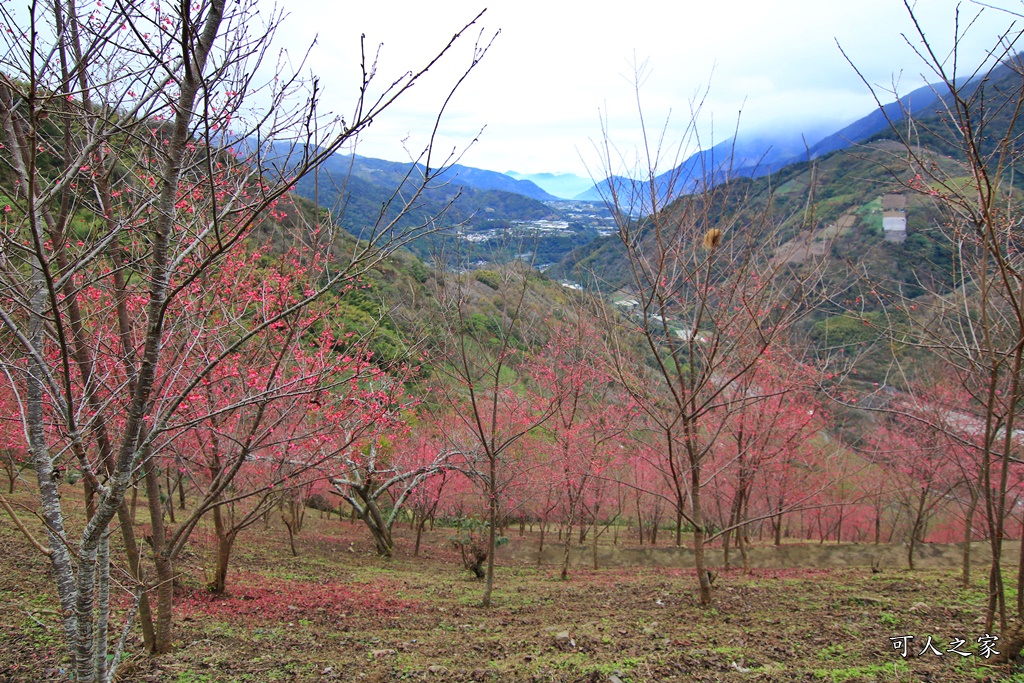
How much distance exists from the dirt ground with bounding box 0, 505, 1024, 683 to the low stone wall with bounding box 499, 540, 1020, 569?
5.13m

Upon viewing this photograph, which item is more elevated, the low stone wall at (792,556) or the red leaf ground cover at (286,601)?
the red leaf ground cover at (286,601)

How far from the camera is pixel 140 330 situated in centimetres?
582

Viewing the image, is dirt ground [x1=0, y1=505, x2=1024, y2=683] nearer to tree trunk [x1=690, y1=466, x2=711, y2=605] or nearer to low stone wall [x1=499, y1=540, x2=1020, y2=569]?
tree trunk [x1=690, y1=466, x2=711, y2=605]

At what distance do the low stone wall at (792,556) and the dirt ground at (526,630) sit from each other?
513 cm

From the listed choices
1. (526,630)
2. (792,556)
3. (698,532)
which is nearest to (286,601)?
(526,630)

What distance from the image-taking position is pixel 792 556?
625 inches

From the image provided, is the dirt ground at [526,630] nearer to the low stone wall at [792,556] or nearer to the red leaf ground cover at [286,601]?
the red leaf ground cover at [286,601]

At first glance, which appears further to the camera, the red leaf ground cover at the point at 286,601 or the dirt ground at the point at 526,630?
the red leaf ground cover at the point at 286,601

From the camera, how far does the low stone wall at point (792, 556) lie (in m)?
15.2

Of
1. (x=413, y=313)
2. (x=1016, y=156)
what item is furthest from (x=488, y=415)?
(x=1016, y=156)

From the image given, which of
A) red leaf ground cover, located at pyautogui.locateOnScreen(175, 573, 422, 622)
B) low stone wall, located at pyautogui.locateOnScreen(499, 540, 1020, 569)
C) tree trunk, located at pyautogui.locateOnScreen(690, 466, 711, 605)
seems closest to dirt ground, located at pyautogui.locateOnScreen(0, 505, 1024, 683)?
red leaf ground cover, located at pyautogui.locateOnScreen(175, 573, 422, 622)

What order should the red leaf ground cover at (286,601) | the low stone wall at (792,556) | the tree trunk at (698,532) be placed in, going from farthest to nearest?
the low stone wall at (792,556)
the red leaf ground cover at (286,601)
the tree trunk at (698,532)

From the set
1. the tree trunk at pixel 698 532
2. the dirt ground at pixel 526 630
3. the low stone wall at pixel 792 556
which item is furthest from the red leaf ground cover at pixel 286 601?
the low stone wall at pixel 792 556

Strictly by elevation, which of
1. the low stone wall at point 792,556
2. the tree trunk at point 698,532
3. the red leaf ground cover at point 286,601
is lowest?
the low stone wall at point 792,556
